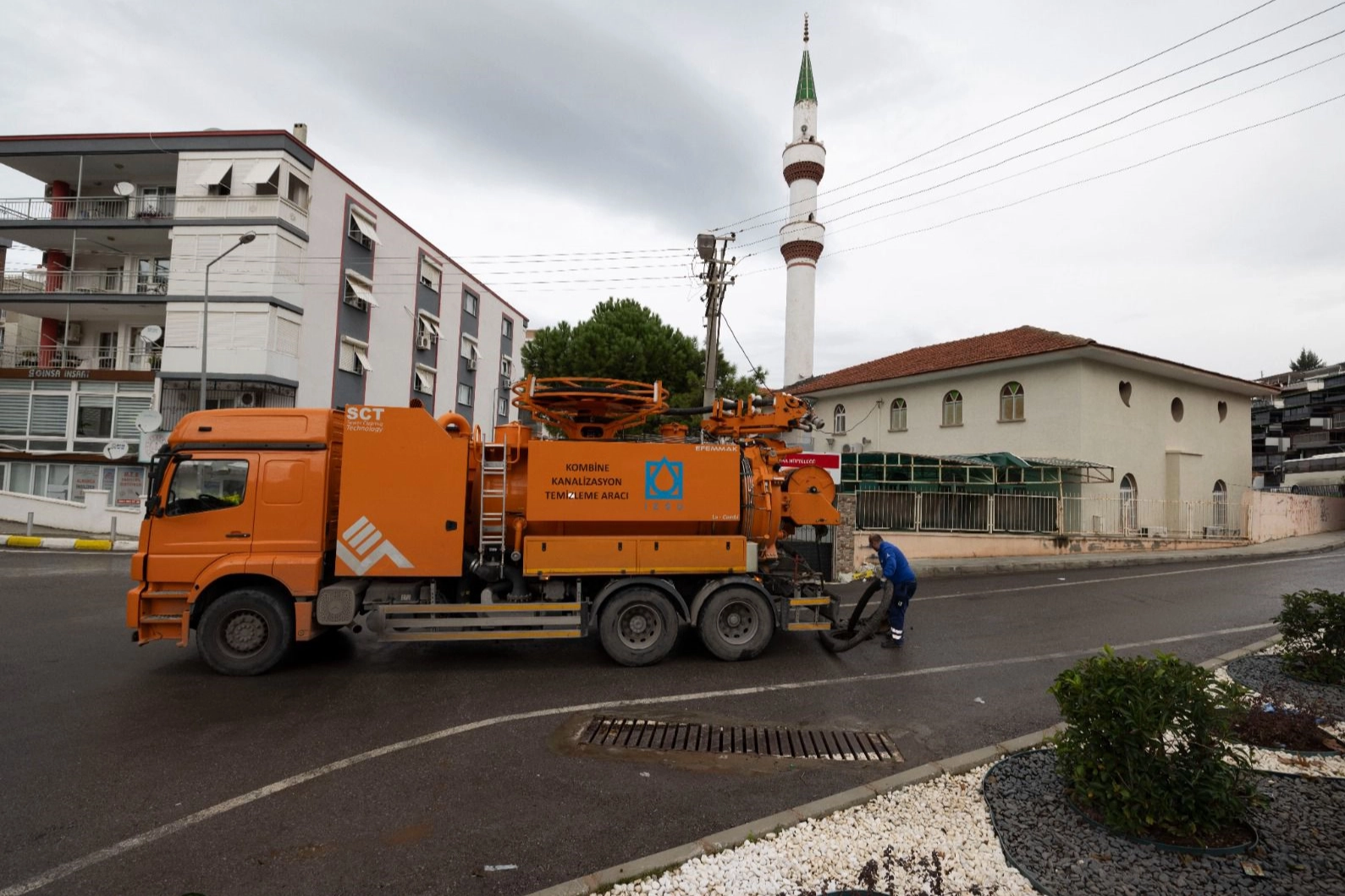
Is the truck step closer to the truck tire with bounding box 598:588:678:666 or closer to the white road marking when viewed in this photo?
the truck tire with bounding box 598:588:678:666

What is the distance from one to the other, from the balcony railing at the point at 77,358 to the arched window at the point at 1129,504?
33.5m

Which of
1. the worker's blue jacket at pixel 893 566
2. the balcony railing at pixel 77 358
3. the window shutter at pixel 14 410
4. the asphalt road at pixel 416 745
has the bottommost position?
the asphalt road at pixel 416 745

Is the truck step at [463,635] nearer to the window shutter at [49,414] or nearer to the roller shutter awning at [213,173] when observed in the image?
the roller shutter awning at [213,173]

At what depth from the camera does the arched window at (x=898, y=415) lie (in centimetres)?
2659

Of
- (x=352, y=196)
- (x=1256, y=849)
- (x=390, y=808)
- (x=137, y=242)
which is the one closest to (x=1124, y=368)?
(x=1256, y=849)

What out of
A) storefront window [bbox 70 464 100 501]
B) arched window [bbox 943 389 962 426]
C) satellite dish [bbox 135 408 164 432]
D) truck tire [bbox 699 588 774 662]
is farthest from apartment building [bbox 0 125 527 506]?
arched window [bbox 943 389 962 426]

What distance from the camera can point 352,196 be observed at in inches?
1068

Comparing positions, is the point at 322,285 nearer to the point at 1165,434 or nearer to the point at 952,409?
the point at 952,409

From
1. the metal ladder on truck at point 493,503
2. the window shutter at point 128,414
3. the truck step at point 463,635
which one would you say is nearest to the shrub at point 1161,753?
the truck step at point 463,635

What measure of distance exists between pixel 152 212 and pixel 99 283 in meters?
4.23

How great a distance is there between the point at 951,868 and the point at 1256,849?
160 cm

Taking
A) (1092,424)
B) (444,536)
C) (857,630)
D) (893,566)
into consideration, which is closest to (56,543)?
(444,536)

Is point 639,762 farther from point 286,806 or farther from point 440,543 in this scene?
point 440,543

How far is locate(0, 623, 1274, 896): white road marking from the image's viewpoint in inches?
141
